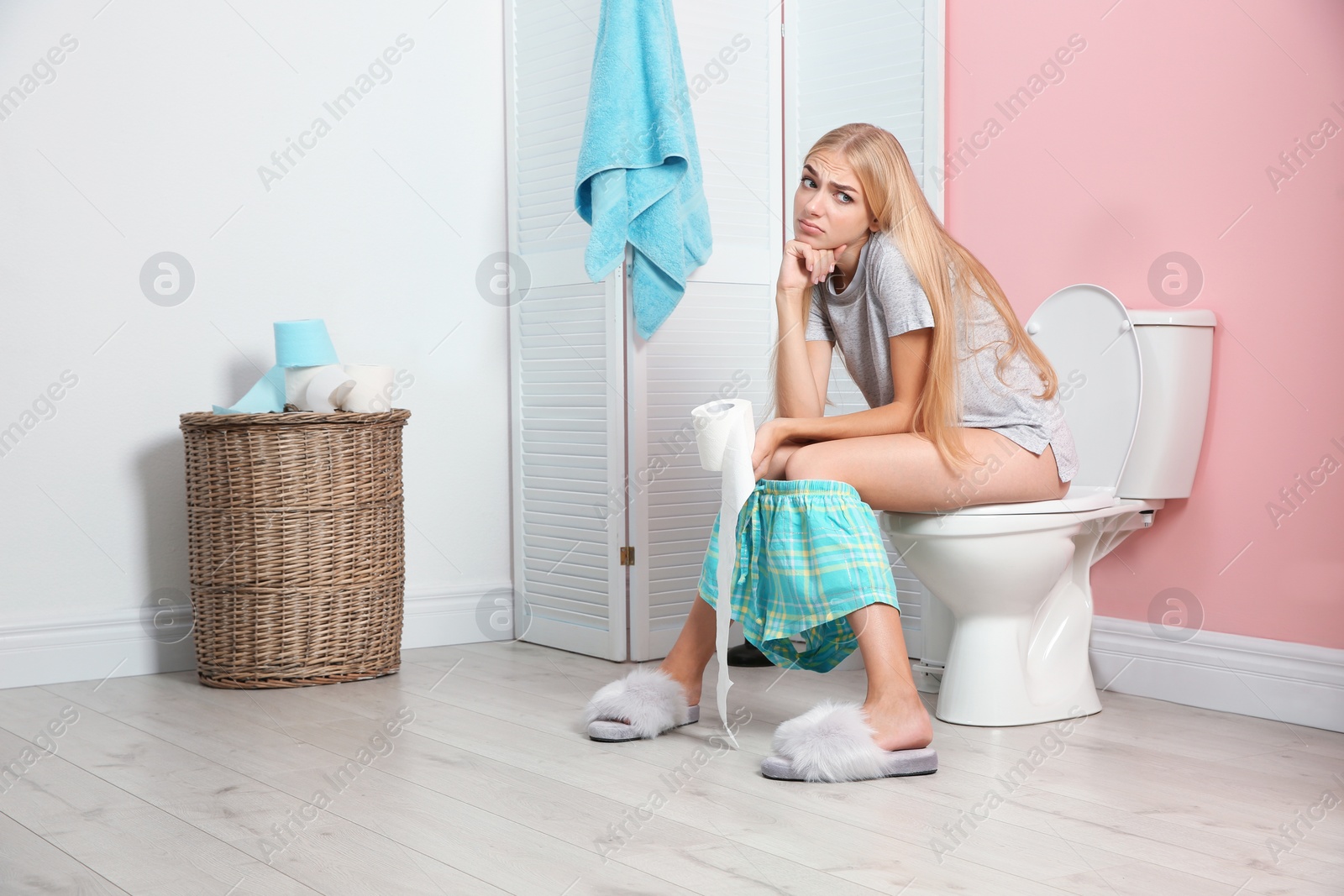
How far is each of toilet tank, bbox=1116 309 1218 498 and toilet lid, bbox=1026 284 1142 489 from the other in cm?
2

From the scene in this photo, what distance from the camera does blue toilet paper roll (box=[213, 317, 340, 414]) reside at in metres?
2.25

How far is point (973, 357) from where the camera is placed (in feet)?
6.00

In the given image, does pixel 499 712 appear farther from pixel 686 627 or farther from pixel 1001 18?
pixel 1001 18

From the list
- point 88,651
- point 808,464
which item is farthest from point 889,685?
point 88,651

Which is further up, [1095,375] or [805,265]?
[805,265]

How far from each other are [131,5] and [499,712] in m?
1.52

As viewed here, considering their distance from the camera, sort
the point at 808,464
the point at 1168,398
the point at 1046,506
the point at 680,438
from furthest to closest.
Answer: the point at 680,438, the point at 1168,398, the point at 1046,506, the point at 808,464

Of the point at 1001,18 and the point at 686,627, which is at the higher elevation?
the point at 1001,18

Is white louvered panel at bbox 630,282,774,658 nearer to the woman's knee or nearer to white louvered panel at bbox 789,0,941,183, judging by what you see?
white louvered panel at bbox 789,0,941,183

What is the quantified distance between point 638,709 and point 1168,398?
1.00 metres

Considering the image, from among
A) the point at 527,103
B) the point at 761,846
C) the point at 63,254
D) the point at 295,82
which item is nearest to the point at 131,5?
the point at 295,82

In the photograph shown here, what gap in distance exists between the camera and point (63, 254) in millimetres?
2271

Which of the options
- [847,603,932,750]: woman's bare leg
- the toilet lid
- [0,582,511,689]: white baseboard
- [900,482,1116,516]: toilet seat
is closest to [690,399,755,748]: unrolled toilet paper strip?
[847,603,932,750]: woman's bare leg

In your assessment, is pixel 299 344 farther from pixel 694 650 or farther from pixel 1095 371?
pixel 1095 371
